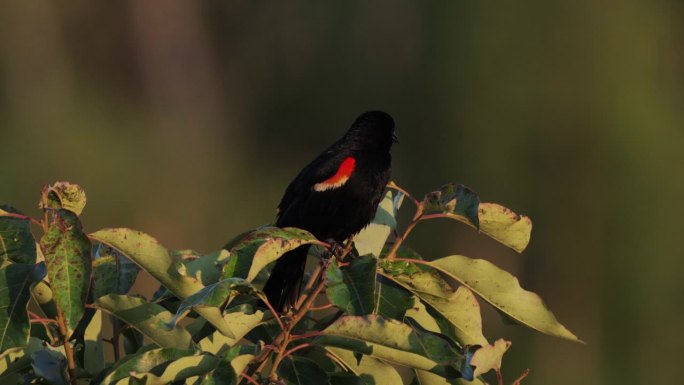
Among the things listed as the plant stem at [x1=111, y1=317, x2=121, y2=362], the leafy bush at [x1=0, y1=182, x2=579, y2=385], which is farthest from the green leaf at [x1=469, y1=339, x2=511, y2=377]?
the plant stem at [x1=111, y1=317, x2=121, y2=362]

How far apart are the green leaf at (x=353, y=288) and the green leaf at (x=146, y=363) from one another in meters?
0.25

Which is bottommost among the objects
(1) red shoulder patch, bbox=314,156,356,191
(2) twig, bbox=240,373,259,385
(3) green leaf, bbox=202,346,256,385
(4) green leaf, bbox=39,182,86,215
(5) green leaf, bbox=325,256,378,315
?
(2) twig, bbox=240,373,259,385

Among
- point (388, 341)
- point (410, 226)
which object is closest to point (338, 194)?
point (410, 226)

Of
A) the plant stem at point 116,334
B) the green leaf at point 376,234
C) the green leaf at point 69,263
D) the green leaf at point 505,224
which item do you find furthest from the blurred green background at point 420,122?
the green leaf at point 69,263

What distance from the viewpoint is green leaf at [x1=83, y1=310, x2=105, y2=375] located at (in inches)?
59.5

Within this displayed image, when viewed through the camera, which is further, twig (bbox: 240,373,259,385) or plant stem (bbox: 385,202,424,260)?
plant stem (bbox: 385,202,424,260)

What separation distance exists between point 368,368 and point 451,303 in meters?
0.17

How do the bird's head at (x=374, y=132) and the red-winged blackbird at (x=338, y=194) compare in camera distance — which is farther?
the bird's head at (x=374, y=132)

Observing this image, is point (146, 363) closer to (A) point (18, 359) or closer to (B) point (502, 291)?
(A) point (18, 359)

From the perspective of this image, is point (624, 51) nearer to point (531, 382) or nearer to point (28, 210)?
point (531, 382)

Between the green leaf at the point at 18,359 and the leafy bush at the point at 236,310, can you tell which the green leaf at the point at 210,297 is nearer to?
the leafy bush at the point at 236,310

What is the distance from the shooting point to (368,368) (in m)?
1.58

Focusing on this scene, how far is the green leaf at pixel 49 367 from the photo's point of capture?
1.37m

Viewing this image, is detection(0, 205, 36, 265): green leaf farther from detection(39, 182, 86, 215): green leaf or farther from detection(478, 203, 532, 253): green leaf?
detection(478, 203, 532, 253): green leaf
